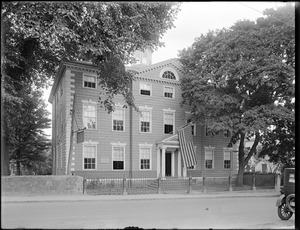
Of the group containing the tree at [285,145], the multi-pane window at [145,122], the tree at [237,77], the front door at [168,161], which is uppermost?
the tree at [237,77]

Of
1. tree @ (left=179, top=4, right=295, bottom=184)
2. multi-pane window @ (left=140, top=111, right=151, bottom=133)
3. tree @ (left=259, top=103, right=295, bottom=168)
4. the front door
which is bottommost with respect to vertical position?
the front door

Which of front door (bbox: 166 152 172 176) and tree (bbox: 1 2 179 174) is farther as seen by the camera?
front door (bbox: 166 152 172 176)

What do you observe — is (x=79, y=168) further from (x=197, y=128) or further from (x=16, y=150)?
(x=16, y=150)

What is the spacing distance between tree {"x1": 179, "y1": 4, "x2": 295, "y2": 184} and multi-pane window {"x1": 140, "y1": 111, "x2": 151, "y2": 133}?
9.53 ft

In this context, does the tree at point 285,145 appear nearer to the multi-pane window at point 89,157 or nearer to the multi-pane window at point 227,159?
the multi-pane window at point 89,157

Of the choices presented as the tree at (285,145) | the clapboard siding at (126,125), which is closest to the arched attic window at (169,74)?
the clapboard siding at (126,125)

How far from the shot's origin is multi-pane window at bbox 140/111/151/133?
84.5ft

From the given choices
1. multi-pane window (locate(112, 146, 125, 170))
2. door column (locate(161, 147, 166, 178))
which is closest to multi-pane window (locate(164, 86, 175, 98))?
door column (locate(161, 147, 166, 178))

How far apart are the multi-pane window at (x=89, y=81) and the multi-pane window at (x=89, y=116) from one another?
55.4 inches

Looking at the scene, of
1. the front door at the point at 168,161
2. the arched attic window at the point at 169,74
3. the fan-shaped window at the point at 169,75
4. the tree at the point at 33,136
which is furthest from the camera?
the tree at the point at 33,136

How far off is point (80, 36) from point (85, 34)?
0.81 ft

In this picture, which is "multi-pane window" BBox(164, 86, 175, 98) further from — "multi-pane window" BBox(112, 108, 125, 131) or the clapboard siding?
"multi-pane window" BBox(112, 108, 125, 131)

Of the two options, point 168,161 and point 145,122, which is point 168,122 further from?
point 168,161

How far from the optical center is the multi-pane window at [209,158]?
28.5 m
